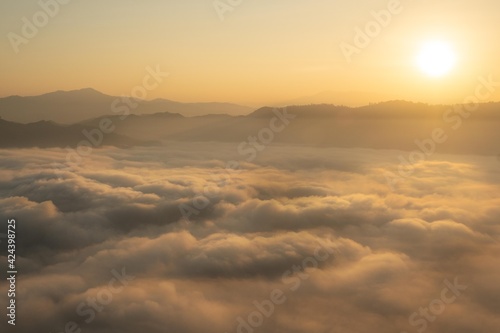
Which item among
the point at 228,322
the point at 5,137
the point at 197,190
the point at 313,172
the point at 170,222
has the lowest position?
the point at 228,322

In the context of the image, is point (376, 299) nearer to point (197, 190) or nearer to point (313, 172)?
point (197, 190)

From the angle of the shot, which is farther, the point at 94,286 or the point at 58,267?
the point at 58,267

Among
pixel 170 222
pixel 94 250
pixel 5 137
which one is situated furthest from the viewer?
pixel 5 137

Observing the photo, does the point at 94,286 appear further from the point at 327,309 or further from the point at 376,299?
the point at 376,299

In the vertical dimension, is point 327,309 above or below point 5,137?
below

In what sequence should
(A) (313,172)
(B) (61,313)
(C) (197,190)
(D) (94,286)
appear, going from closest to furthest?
(B) (61,313)
(D) (94,286)
(C) (197,190)
(A) (313,172)

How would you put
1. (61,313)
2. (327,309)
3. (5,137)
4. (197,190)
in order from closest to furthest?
(61,313) → (327,309) → (197,190) → (5,137)

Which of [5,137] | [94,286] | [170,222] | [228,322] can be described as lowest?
[228,322]

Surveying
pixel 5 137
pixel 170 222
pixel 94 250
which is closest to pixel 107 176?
pixel 170 222

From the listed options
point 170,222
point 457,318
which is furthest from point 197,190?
point 457,318
